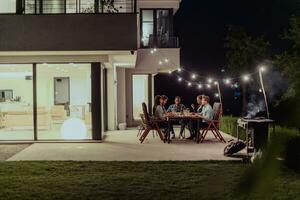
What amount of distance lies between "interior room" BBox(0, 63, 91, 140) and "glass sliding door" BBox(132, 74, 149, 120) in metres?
6.20

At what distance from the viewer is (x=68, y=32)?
Result: 42.0 ft

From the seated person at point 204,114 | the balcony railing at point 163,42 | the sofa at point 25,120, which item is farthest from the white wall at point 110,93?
the seated person at point 204,114

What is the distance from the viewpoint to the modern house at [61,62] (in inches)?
503

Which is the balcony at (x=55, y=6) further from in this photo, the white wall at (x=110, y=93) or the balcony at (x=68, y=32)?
the white wall at (x=110, y=93)

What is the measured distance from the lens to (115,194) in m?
7.20

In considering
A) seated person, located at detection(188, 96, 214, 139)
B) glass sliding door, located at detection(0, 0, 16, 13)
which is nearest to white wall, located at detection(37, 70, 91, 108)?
glass sliding door, located at detection(0, 0, 16, 13)

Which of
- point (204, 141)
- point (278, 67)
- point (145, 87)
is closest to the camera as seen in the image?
point (204, 141)

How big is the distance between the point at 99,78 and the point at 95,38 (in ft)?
4.76

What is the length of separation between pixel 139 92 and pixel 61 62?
24.4ft

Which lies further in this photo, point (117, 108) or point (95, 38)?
point (117, 108)

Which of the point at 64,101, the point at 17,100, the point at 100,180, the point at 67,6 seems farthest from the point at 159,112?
the point at 100,180

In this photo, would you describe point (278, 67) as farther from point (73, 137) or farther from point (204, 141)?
point (73, 137)

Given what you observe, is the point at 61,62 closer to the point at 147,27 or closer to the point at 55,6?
the point at 55,6

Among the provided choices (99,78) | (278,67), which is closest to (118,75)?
(99,78)
